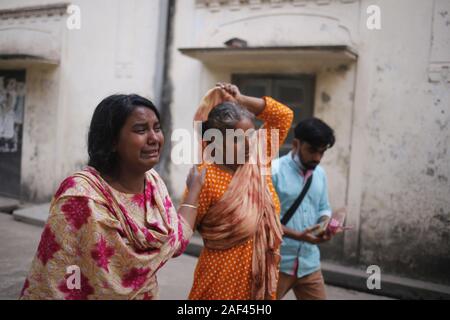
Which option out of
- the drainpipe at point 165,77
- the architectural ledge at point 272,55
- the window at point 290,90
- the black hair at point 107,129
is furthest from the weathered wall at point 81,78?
the black hair at point 107,129

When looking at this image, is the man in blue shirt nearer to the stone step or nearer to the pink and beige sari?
the pink and beige sari

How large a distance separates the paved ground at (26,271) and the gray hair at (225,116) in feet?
8.80

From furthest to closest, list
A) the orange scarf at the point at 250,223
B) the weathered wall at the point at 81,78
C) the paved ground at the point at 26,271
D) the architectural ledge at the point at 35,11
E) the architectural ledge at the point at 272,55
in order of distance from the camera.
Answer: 1. the architectural ledge at the point at 35,11
2. the weathered wall at the point at 81,78
3. the architectural ledge at the point at 272,55
4. the paved ground at the point at 26,271
5. the orange scarf at the point at 250,223

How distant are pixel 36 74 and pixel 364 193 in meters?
6.67

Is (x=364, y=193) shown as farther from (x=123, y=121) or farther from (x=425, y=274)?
(x=123, y=121)

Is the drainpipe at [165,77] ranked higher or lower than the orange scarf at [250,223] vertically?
higher

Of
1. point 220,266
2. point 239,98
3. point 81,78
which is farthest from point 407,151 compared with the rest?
point 81,78

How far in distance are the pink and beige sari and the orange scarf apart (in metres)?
0.49

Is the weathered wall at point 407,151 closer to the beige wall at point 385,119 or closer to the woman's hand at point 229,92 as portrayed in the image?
the beige wall at point 385,119

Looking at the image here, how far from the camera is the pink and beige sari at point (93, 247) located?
1620 mm

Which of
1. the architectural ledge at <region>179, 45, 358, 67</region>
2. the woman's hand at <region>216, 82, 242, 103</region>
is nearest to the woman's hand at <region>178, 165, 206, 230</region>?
the woman's hand at <region>216, 82, 242, 103</region>

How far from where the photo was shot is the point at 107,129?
1.78 metres

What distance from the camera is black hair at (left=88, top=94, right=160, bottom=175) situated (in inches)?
70.1

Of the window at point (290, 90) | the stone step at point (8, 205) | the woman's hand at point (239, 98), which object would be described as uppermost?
the window at point (290, 90)
